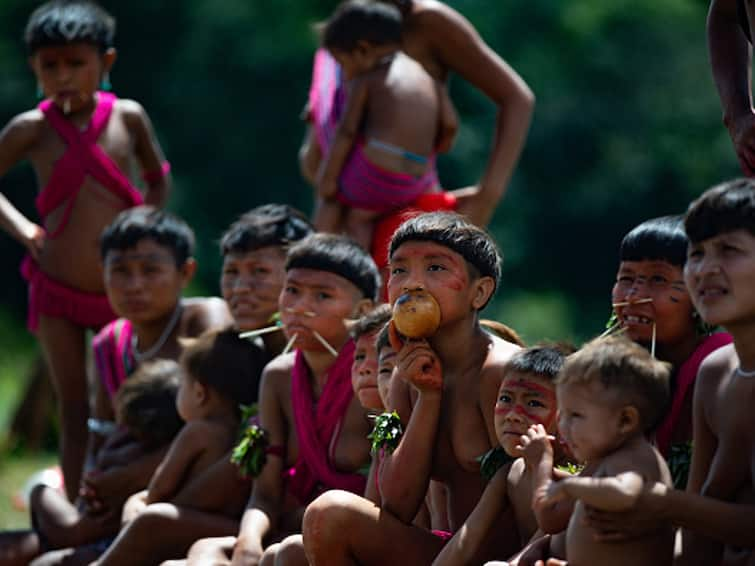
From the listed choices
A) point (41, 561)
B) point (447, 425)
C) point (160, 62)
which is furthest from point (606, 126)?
point (447, 425)

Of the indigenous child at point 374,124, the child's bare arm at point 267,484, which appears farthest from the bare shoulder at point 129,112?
the child's bare arm at point 267,484

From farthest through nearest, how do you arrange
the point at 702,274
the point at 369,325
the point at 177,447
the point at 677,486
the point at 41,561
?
the point at 41,561 → the point at 177,447 → the point at 369,325 → the point at 677,486 → the point at 702,274

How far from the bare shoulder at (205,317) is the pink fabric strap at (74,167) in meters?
0.85

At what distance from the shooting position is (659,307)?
389 cm

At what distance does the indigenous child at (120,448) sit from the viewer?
5.36 meters

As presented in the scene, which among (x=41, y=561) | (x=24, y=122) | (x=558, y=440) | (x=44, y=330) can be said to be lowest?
(x=41, y=561)

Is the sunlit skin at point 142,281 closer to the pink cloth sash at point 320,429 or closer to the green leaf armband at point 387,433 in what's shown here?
the pink cloth sash at point 320,429

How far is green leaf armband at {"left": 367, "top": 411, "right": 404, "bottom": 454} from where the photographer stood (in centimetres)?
389

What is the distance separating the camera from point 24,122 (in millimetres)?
6500

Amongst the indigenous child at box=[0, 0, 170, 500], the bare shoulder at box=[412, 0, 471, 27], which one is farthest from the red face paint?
the indigenous child at box=[0, 0, 170, 500]

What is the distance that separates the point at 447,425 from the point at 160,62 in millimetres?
10606

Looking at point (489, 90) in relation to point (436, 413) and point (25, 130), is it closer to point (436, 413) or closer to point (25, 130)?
point (25, 130)

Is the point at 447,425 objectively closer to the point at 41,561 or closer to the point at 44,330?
the point at 41,561

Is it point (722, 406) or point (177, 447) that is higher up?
point (722, 406)
